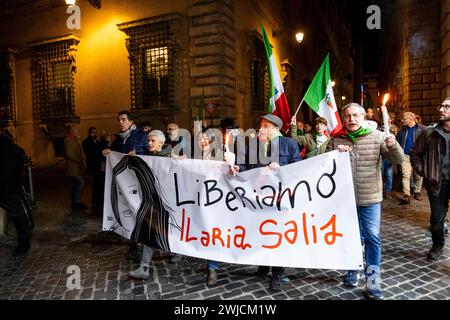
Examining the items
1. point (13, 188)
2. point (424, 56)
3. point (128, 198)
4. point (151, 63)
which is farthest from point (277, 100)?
point (424, 56)

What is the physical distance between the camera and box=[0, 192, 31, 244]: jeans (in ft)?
15.2

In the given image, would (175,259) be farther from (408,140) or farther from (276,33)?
(276,33)

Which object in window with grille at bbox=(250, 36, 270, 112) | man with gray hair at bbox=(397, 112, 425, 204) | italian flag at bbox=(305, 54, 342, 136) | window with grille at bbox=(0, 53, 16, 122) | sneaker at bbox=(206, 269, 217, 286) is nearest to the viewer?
sneaker at bbox=(206, 269, 217, 286)

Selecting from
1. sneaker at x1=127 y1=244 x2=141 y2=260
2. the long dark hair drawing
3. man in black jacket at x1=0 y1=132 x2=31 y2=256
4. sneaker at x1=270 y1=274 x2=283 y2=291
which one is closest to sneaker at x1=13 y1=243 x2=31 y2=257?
man in black jacket at x1=0 y1=132 x2=31 y2=256

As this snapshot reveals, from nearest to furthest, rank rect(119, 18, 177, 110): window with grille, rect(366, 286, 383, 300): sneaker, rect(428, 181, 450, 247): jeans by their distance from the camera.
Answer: rect(366, 286, 383, 300): sneaker → rect(428, 181, 450, 247): jeans → rect(119, 18, 177, 110): window with grille

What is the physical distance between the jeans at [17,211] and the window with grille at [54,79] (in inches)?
367

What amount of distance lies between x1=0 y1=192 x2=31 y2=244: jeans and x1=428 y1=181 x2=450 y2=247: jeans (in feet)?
18.6

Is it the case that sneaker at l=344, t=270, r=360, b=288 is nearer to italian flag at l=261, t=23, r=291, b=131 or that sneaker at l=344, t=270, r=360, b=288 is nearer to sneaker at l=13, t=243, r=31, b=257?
italian flag at l=261, t=23, r=291, b=131

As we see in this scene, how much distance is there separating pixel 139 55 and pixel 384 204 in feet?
31.1

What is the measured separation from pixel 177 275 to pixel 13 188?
289 cm

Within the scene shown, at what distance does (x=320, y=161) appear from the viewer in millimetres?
3287

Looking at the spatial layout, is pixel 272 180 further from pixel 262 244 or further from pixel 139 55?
pixel 139 55

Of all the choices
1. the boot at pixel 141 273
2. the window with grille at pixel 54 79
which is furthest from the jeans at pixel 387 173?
the window with grille at pixel 54 79

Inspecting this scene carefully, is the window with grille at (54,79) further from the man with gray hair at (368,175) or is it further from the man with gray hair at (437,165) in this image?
the man with gray hair at (437,165)
